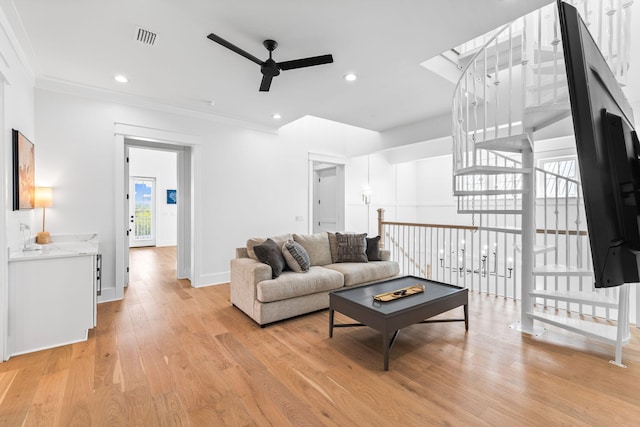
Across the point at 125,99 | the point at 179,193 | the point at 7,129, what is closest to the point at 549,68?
the point at 7,129

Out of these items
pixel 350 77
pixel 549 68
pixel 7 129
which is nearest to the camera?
pixel 7 129

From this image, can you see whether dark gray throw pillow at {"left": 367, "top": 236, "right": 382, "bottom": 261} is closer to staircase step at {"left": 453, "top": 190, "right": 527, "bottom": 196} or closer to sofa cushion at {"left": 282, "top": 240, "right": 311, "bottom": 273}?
sofa cushion at {"left": 282, "top": 240, "right": 311, "bottom": 273}

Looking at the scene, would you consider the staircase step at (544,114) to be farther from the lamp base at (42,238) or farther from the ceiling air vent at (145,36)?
the lamp base at (42,238)

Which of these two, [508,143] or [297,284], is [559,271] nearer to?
[508,143]

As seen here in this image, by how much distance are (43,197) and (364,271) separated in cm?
381

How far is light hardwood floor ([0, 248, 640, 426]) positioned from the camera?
5.77 ft

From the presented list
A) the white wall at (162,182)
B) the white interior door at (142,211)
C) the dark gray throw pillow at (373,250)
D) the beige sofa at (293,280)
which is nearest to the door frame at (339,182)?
the dark gray throw pillow at (373,250)

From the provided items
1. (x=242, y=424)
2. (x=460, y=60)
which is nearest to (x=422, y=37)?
(x=460, y=60)

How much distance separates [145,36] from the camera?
261cm

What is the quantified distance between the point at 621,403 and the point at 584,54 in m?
2.40

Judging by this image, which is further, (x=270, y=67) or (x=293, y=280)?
(x=293, y=280)

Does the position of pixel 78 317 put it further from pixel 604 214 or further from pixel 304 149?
pixel 304 149

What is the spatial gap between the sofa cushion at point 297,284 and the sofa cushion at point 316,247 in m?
0.36

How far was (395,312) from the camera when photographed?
2.33m
